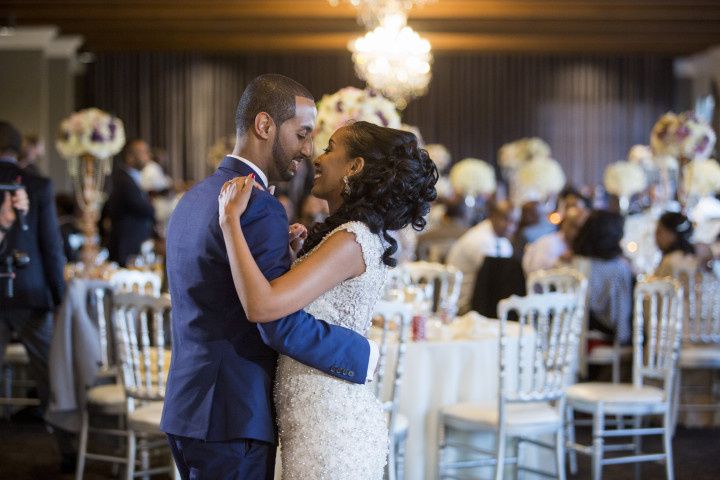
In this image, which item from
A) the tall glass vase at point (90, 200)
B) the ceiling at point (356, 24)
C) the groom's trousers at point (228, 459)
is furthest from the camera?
the ceiling at point (356, 24)

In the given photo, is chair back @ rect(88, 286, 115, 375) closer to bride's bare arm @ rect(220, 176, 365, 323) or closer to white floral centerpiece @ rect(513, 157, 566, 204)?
bride's bare arm @ rect(220, 176, 365, 323)

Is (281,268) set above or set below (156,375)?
above

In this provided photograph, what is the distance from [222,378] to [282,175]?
44cm

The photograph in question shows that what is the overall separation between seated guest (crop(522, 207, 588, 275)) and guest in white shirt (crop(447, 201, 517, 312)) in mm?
190

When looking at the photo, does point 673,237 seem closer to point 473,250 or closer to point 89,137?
point 473,250

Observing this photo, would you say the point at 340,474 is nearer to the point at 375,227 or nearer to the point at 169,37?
the point at 375,227

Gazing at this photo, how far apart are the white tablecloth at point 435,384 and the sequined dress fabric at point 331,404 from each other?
7.53ft

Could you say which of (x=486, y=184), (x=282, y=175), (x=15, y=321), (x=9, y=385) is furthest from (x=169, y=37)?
(x=282, y=175)

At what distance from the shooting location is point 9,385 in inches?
267

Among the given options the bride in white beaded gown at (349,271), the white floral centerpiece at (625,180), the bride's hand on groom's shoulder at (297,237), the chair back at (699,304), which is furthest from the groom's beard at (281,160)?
the white floral centerpiece at (625,180)

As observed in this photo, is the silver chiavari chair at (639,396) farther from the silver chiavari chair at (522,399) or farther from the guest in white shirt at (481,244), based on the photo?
the guest in white shirt at (481,244)

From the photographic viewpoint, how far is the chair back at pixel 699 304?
264 inches

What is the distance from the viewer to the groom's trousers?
227 centimetres

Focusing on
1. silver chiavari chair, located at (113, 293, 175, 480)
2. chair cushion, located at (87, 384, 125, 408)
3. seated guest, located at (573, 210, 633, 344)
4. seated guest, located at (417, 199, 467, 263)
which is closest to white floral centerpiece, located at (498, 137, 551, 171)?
seated guest, located at (417, 199, 467, 263)
